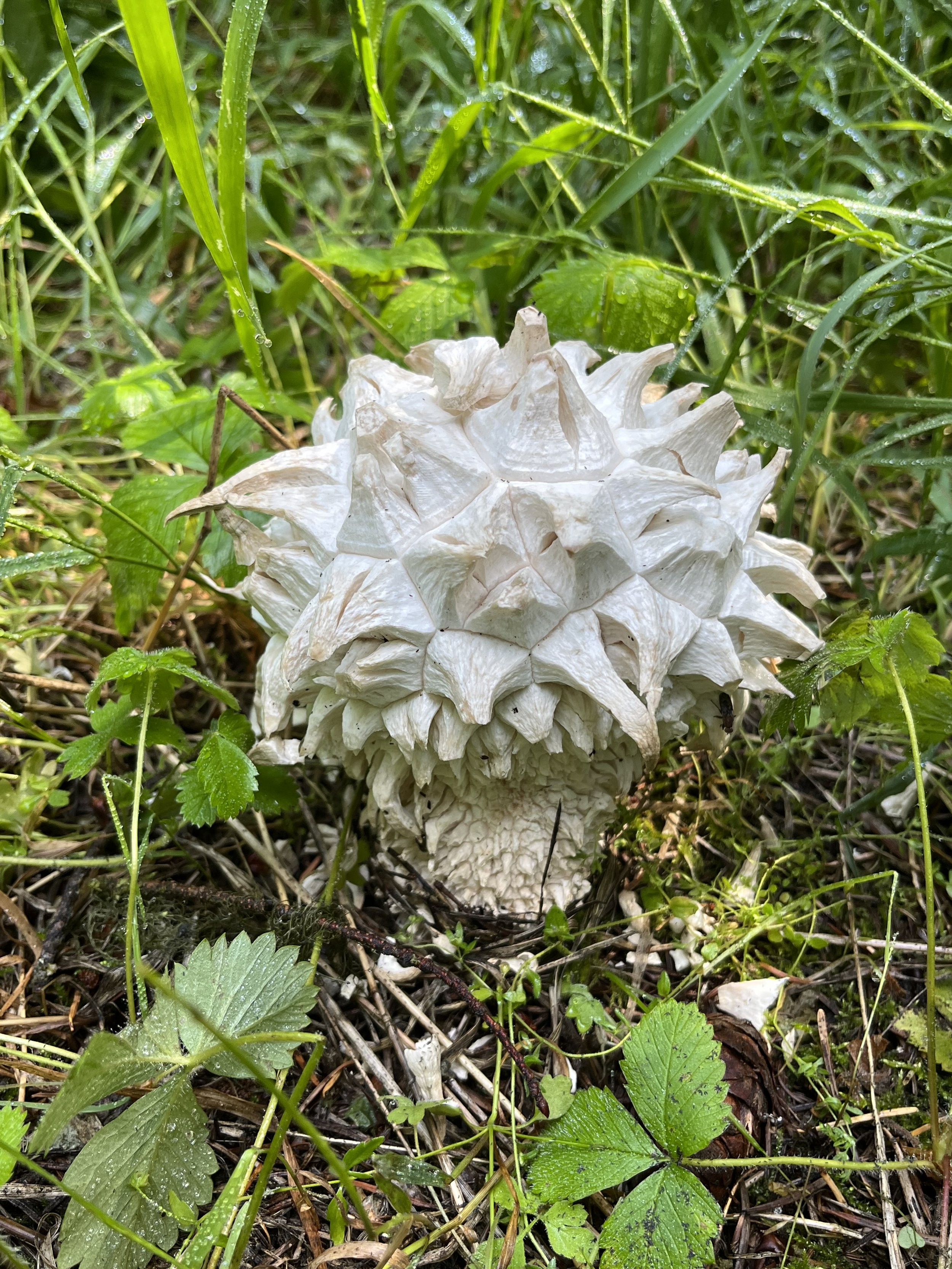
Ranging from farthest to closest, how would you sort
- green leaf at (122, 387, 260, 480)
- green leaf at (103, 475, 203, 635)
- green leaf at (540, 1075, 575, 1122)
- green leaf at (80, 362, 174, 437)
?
green leaf at (80, 362, 174, 437), green leaf at (122, 387, 260, 480), green leaf at (103, 475, 203, 635), green leaf at (540, 1075, 575, 1122)

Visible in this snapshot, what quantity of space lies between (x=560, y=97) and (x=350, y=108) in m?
1.06

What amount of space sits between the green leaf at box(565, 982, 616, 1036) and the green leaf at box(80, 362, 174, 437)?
165cm

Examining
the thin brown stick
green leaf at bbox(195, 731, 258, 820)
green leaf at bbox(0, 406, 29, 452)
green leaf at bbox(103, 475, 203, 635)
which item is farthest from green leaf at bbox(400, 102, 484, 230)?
green leaf at bbox(195, 731, 258, 820)

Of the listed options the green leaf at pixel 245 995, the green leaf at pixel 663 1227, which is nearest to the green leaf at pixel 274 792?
the green leaf at pixel 245 995

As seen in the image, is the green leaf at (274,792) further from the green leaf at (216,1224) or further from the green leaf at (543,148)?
the green leaf at (543,148)

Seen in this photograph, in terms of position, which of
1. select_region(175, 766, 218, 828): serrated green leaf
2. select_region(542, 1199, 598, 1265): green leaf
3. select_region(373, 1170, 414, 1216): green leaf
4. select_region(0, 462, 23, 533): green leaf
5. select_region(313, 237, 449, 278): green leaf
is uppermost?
select_region(313, 237, 449, 278): green leaf

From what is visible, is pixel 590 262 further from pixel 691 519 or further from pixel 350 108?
pixel 350 108

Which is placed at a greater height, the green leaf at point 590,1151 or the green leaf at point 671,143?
the green leaf at point 671,143

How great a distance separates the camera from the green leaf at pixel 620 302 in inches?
77.3

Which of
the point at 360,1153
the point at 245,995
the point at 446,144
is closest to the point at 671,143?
the point at 446,144

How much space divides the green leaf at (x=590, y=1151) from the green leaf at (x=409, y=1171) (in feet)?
0.52

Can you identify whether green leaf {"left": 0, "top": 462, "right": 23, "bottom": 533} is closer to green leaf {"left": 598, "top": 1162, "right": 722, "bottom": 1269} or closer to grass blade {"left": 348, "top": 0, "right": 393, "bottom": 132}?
grass blade {"left": 348, "top": 0, "right": 393, "bottom": 132}

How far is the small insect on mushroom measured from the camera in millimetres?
1643

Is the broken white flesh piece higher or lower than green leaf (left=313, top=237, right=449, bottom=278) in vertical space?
lower
